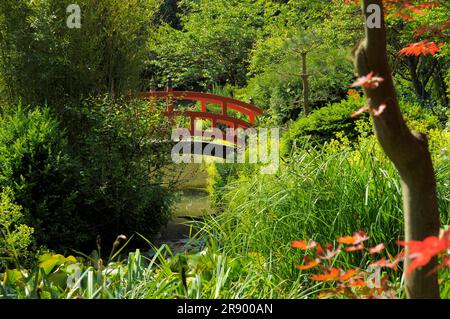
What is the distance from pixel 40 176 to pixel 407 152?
186 inches

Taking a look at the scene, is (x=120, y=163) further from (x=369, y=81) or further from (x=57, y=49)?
(x=369, y=81)

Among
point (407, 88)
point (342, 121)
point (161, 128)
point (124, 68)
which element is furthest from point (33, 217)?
point (407, 88)

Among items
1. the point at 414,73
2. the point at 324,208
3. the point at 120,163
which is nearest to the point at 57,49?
the point at 120,163

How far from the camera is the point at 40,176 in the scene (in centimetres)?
630

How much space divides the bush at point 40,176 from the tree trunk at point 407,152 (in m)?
4.49

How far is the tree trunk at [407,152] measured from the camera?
2137 mm

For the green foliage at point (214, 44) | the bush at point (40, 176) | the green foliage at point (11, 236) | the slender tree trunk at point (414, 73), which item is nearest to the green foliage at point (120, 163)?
the bush at point (40, 176)

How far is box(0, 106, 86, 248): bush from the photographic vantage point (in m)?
6.19

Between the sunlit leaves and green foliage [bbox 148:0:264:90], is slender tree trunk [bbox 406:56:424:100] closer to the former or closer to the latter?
green foliage [bbox 148:0:264:90]

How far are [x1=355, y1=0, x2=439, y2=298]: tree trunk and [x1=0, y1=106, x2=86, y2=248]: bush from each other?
449 centimetres

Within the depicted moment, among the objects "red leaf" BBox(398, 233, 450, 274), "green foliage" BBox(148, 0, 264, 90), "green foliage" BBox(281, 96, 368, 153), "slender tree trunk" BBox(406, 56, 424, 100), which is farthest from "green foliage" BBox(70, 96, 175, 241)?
"green foliage" BBox(148, 0, 264, 90)

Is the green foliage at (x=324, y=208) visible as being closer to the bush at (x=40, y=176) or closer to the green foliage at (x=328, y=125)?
the bush at (x=40, y=176)

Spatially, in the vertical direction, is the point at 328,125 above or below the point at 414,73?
below

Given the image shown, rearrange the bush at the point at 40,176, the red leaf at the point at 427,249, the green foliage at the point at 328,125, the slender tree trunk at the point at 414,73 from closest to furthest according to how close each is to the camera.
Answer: the red leaf at the point at 427,249 < the bush at the point at 40,176 < the green foliage at the point at 328,125 < the slender tree trunk at the point at 414,73
